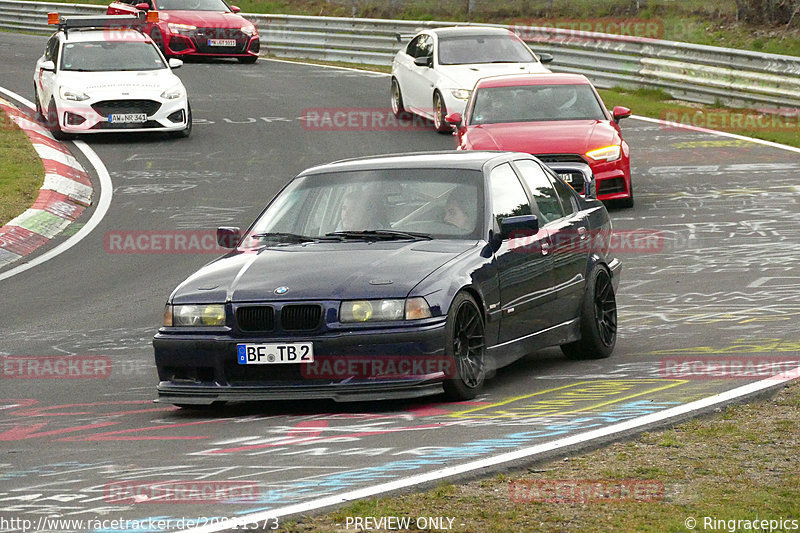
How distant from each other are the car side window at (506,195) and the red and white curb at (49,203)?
6923mm

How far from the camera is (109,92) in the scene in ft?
73.5

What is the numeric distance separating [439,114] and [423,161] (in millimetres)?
13687

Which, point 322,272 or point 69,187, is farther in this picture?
point 69,187

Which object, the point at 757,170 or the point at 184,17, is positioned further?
the point at 184,17

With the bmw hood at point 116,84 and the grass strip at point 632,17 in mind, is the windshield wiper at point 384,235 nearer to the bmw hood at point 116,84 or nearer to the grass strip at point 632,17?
the bmw hood at point 116,84

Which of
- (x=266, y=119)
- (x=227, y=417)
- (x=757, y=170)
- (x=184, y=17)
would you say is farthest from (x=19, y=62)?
(x=227, y=417)

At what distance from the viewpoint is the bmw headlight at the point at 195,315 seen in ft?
26.8

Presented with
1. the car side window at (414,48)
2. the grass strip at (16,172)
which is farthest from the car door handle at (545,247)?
→ the car side window at (414,48)

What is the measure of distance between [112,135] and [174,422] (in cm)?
1631

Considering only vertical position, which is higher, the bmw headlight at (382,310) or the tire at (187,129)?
the bmw headlight at (382,310)

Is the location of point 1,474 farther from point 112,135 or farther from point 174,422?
point 112,135

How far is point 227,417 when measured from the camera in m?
8.27
